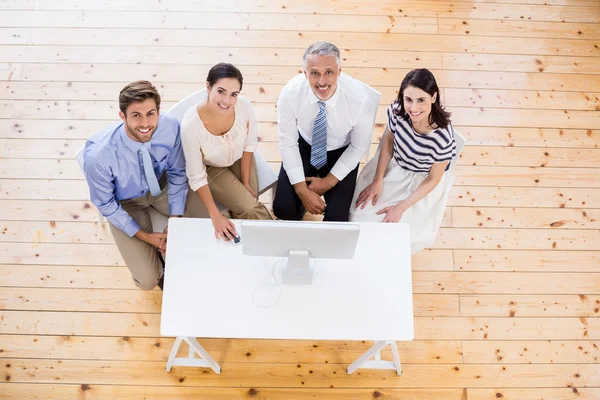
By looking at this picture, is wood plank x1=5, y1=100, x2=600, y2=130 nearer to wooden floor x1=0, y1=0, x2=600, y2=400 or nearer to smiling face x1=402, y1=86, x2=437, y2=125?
wooden floor x1=0, y1=0, x2=600, y2=400

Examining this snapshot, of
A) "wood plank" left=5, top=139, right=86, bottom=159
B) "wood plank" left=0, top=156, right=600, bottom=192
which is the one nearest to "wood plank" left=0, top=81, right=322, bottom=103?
"wood plank" left=5, top=139, right=86, bottom=159

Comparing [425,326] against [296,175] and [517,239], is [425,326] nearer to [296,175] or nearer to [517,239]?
[517,239]

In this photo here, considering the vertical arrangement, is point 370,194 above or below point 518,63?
below

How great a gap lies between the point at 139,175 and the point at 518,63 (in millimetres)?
2783

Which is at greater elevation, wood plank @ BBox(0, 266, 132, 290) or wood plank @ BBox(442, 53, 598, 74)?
wood plank @ BBox(442, 53, 598, 74)

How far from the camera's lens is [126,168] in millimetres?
2527

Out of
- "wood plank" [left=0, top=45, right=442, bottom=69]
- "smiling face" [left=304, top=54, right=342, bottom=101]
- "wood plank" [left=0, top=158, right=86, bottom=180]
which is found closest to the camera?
"smiling face" [left=304, top=54, right=342, bottom=101]

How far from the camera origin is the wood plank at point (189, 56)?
378cm

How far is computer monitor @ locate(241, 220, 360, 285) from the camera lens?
6.72 ft

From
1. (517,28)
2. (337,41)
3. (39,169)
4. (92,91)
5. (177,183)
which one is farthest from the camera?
(517,28)

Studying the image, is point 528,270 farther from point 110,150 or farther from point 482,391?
point 110,150

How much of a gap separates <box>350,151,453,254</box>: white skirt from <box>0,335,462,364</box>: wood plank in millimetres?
662

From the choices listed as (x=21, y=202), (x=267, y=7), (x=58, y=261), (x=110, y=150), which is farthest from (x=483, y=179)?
(x=21, y=202)

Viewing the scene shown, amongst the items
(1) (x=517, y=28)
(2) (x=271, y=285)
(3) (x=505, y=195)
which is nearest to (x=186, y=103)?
(2) (x=271, y=285)
